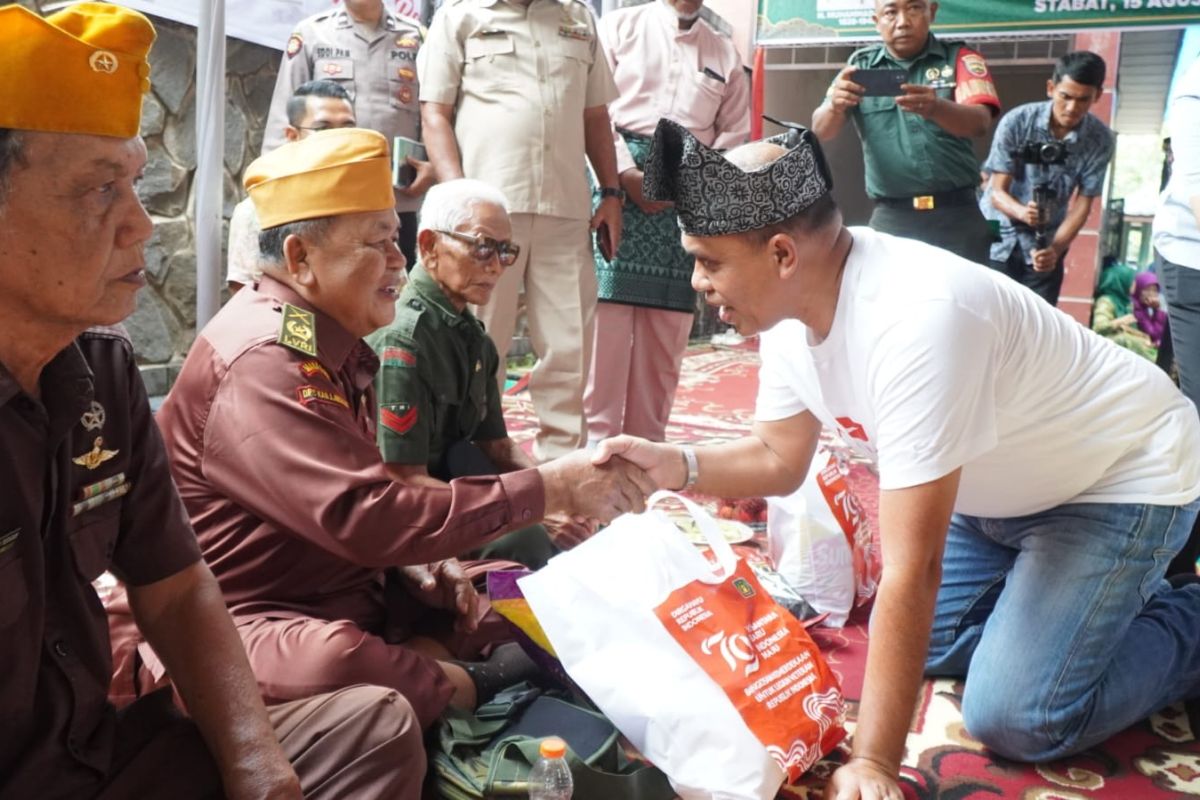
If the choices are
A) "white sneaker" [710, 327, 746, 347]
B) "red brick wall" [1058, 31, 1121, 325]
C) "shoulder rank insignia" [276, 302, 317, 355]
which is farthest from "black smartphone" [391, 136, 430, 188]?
"red brick wall" [1058, 31, 1121, 325]

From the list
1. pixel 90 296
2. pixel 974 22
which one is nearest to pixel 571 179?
pixel 90 296

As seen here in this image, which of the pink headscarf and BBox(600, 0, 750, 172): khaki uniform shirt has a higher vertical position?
BBox(600, 0, 750, 172): khaki uniform shirt

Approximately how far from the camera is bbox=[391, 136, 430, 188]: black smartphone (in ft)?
11.4

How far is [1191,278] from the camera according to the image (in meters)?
2.79

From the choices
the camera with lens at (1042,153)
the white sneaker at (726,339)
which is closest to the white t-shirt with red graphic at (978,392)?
the camera with lens at (1042,153)

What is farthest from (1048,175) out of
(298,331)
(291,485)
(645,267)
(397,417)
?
(291,485)

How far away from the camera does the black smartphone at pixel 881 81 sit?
136 inches

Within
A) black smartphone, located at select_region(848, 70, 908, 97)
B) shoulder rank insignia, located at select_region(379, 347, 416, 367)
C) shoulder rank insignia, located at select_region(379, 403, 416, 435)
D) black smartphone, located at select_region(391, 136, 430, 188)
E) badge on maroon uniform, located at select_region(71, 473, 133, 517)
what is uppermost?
black smartphone, located at select_region(848, 70, 908, 97)

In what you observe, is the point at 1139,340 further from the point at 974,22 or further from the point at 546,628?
the point at 546,628

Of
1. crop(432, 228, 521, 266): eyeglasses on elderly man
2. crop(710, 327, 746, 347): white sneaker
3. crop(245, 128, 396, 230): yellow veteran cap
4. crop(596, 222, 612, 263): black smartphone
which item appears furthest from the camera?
crop(710, 327, 746, 347): white sneaker

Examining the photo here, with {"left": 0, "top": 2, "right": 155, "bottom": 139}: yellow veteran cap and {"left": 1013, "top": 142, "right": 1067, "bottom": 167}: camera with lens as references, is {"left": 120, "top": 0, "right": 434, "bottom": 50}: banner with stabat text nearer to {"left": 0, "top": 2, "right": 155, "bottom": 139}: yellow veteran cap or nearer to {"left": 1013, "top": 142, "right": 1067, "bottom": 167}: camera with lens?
{"left": 0, "top": 2, "right": 155, "bottom": 139}: yellow veteran cap

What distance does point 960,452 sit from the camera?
159 cm

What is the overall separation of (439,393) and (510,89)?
149cm

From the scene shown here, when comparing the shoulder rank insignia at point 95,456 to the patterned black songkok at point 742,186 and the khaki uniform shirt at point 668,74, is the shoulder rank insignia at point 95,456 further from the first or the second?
the khaki uniform shirt at point 668,74
